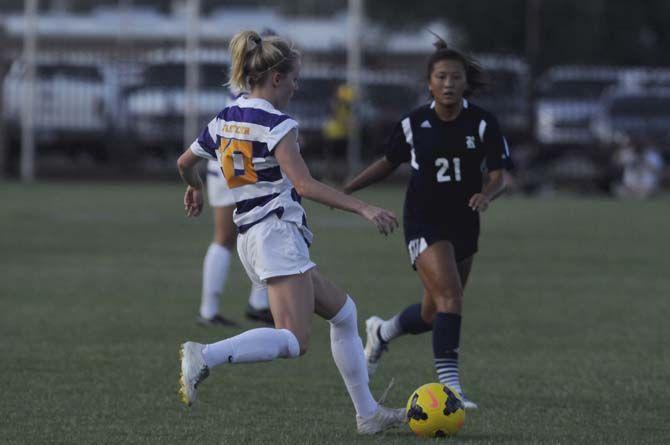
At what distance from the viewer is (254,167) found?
665 cm

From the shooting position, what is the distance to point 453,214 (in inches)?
323

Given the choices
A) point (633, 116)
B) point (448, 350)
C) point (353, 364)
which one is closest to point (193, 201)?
point (353, 364)

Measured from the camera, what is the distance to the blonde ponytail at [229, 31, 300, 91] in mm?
6602

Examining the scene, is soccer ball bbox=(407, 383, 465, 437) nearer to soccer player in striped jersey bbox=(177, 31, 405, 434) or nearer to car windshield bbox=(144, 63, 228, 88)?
soccer player in striped jersey bbox=(177, 31, 405, 434)

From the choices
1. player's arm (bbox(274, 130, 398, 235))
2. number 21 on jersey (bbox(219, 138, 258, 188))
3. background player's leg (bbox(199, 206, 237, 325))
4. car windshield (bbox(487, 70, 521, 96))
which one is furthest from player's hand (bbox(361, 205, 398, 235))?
car windshield (bbox(487, 70, 521, 96))

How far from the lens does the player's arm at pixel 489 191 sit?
310 inches

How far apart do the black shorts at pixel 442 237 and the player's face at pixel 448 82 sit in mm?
656

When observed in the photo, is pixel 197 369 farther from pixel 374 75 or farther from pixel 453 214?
pixel 374 75

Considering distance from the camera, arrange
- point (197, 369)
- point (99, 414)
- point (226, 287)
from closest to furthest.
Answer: point (197, 369), point (99, 414), point (226, 287)

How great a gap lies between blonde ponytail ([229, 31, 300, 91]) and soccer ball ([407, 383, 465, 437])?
1.62m

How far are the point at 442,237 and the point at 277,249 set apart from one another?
1.73 m

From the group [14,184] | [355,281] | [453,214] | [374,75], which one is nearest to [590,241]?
[355,281]

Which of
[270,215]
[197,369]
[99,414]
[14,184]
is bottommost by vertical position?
[14,184]

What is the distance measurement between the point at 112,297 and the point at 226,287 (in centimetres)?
152
